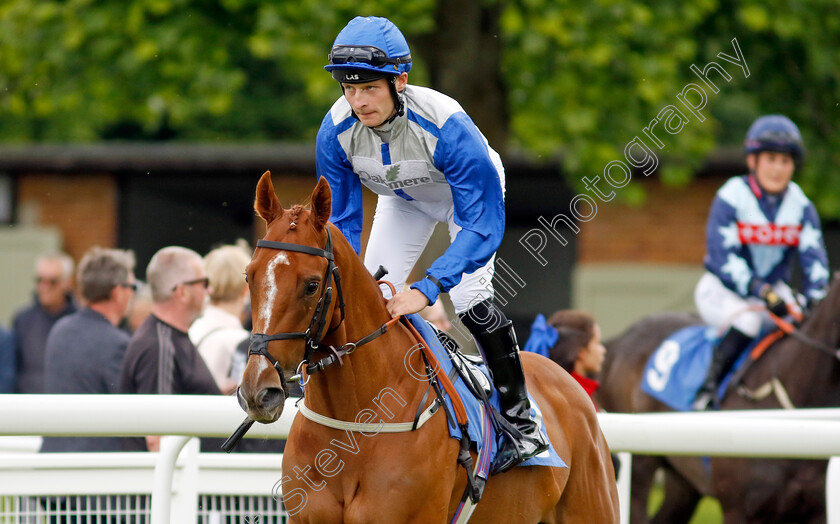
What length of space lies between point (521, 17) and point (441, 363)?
267 inches

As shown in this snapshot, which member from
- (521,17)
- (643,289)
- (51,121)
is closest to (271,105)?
(51,121)

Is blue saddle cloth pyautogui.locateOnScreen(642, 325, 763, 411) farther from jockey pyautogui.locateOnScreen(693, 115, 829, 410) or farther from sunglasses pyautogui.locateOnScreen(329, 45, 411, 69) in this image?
sunglasses pyautogui.locateOnScreen(329, 45, 411, 69)

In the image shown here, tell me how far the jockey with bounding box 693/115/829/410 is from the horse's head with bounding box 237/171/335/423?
434cm

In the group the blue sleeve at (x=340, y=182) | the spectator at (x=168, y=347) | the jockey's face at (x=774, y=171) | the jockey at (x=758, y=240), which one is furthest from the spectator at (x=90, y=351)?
the jockey's face at (x=774, y=171)

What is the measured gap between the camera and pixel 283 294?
299cm

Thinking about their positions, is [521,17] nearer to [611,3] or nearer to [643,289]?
[611,3]

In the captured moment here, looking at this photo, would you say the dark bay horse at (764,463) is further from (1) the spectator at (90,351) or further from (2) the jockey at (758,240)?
(1) the spectator at (90,351)

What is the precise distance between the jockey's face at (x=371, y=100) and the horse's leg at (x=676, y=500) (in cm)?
448

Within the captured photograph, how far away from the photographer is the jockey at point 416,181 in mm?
3430

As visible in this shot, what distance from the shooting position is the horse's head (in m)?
2.89

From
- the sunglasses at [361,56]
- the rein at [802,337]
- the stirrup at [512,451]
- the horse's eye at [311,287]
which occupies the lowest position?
the stirrup at [512,451]

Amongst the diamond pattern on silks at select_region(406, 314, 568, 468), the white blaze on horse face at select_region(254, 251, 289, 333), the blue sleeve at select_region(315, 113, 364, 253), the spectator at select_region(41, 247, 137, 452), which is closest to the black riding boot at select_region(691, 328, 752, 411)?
the diamond pattern on silks at select_region(406, 314, 568, 468)

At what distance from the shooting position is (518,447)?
368cm

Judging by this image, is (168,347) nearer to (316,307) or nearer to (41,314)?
(316,307)
